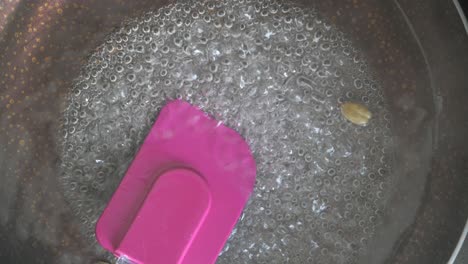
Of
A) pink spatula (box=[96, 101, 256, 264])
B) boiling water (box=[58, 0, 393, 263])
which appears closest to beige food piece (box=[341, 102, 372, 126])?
boiling water (box=[58, 0, 393, 263])

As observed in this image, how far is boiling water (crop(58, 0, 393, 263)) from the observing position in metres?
0.84

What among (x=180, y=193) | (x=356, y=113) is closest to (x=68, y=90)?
(x=180, y=193)

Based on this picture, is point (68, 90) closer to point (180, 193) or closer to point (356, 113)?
point (180, 193)

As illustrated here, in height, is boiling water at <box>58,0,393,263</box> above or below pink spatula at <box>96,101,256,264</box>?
above

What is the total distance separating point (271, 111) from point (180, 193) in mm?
223

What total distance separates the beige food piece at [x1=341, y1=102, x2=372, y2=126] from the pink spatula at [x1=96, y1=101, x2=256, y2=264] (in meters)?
0.19

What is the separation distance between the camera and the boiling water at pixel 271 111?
0.84 metres

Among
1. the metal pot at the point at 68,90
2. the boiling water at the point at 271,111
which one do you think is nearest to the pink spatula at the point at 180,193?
the boiling water at the point at 271,111

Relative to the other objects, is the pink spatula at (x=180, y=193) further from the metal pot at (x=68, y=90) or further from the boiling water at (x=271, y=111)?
the metal pot at (x=68, y=90)

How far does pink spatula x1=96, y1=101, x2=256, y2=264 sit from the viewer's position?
76 cm

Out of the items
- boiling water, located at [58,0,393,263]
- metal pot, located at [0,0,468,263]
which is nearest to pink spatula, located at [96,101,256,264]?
boiling water, located at [58,0,393,263]

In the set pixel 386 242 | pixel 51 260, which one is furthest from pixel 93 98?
pixel 386 242

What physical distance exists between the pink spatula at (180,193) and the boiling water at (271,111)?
38 mm

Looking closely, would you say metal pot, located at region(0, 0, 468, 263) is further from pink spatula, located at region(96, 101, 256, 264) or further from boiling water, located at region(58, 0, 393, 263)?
pink spatula, located at region(96, 101, 256, 264)
